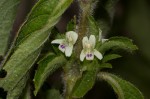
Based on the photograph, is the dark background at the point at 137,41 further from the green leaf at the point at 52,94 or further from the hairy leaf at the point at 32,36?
the hairy leaf at the point at 32,36

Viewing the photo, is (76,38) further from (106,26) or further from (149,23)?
(149,23)

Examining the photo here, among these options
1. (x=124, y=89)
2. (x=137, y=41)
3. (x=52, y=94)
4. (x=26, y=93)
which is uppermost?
(x=26, y=93)

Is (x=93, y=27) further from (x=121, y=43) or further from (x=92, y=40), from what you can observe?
(x=121, y=43)

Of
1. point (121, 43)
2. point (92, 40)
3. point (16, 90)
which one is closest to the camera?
point (16, 90)

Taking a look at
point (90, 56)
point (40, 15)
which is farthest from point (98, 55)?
point (40, 15)

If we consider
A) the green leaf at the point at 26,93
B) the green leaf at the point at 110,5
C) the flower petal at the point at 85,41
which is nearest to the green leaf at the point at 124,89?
the flower petal at the point at 85,41

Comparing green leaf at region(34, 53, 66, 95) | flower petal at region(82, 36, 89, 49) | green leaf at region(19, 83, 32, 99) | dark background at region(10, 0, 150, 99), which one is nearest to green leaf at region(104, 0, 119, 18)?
flower petal at region(82, 36, 89, 49)
